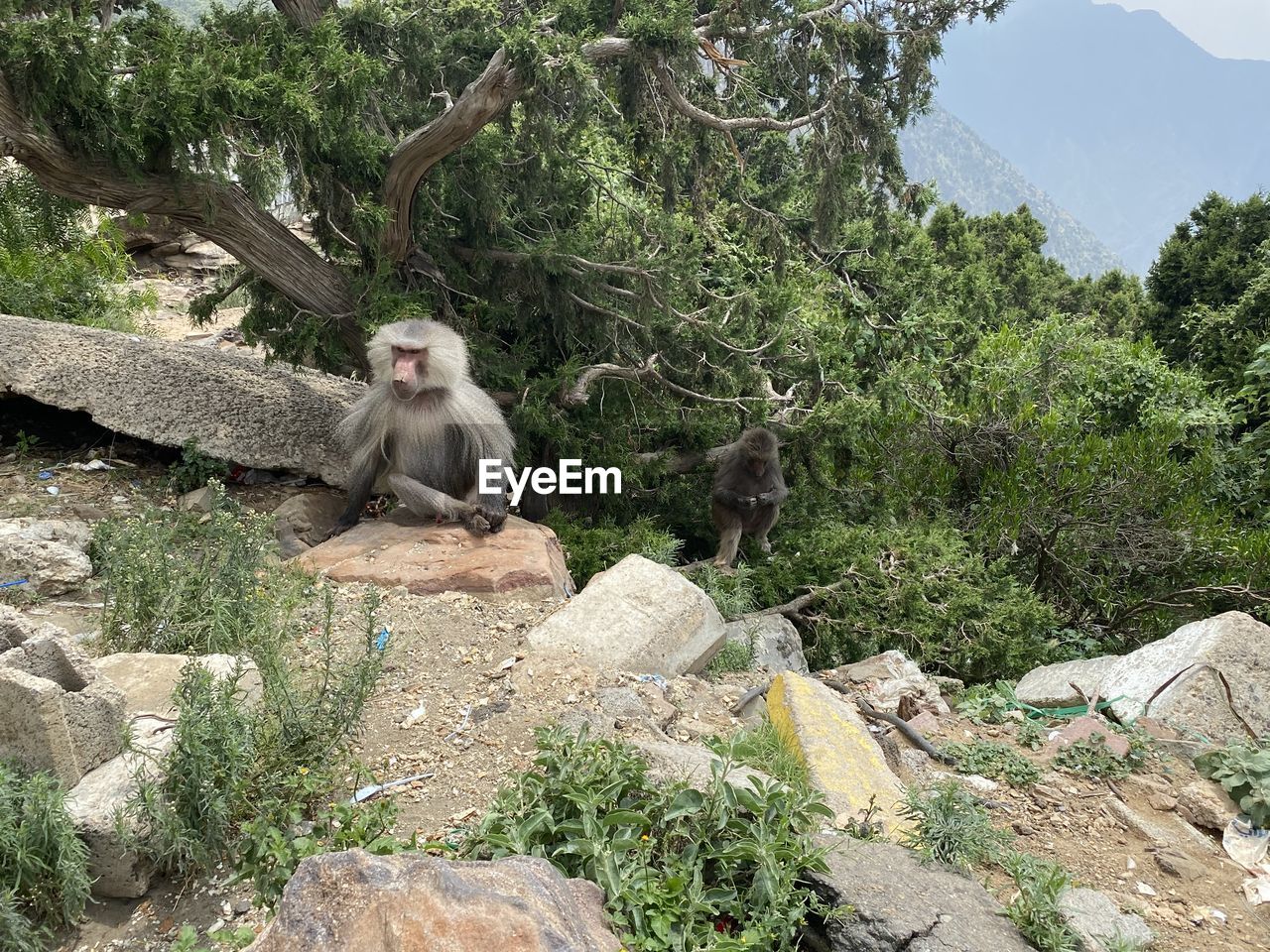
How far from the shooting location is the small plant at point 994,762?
4.42 meters

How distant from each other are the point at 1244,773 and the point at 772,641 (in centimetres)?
318

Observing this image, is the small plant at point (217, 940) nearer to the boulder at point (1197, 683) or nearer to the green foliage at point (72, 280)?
the boulder at point (1197, 683)

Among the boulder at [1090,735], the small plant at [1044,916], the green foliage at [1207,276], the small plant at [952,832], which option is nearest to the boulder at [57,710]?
the small plant at [952,832]

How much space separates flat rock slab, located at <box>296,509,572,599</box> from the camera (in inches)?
223

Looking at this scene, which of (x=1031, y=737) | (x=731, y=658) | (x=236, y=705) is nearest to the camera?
(x=236, y=705)

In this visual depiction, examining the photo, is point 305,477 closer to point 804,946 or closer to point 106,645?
point 106,645

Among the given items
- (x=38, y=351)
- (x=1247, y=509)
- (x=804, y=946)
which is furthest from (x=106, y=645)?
(x=1247, y=509)

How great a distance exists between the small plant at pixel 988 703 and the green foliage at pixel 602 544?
2.39 m

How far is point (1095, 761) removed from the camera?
455 centimetres

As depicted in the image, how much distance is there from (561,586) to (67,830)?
3.50 metres

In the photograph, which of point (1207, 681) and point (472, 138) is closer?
point (1207, 681)

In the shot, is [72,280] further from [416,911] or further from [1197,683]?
[1197,683]

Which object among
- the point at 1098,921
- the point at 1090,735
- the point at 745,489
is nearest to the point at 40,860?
the point at 1098,921

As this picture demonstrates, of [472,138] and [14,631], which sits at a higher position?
[472,138]
